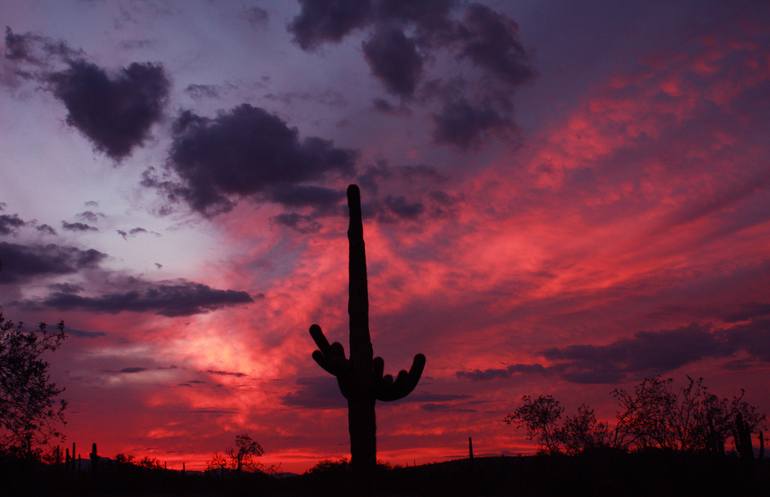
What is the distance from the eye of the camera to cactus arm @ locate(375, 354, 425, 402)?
17.6m

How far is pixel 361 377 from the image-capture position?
690 inches

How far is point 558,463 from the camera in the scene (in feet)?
73.0

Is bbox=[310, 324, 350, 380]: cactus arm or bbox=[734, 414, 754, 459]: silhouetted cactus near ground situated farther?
bbox=[734, 414, 754, 459]: silhouetted cactus near ground

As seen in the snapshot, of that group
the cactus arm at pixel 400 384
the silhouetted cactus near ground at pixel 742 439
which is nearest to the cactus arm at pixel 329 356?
the cactus arm at pixel 400 384

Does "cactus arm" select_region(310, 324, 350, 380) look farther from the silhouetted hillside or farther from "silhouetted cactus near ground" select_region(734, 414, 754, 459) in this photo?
"silhouetted cactus near ground" select_region(734, 414, 754, 459)

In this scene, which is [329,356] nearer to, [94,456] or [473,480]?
[473,480]

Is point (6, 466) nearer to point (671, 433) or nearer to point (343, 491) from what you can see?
point (343, 491)

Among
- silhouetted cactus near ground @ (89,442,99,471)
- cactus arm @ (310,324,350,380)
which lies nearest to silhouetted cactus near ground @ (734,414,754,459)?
cactus arm @ (310,324,350,380)

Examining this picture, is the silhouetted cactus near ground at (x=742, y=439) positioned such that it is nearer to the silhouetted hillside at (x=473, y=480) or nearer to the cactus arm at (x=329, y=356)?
the silhouetted hillside at (x=473, y=480)

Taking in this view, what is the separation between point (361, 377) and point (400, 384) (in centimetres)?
93

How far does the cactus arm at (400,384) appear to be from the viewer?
57.7ft

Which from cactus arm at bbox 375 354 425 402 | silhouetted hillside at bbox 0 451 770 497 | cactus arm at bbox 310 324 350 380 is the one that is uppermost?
cactus arm at bbox 310 324 350 380

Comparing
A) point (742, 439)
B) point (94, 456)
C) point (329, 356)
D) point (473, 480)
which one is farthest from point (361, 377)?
point (94, 456)

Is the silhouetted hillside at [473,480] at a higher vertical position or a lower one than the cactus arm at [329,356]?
lower
